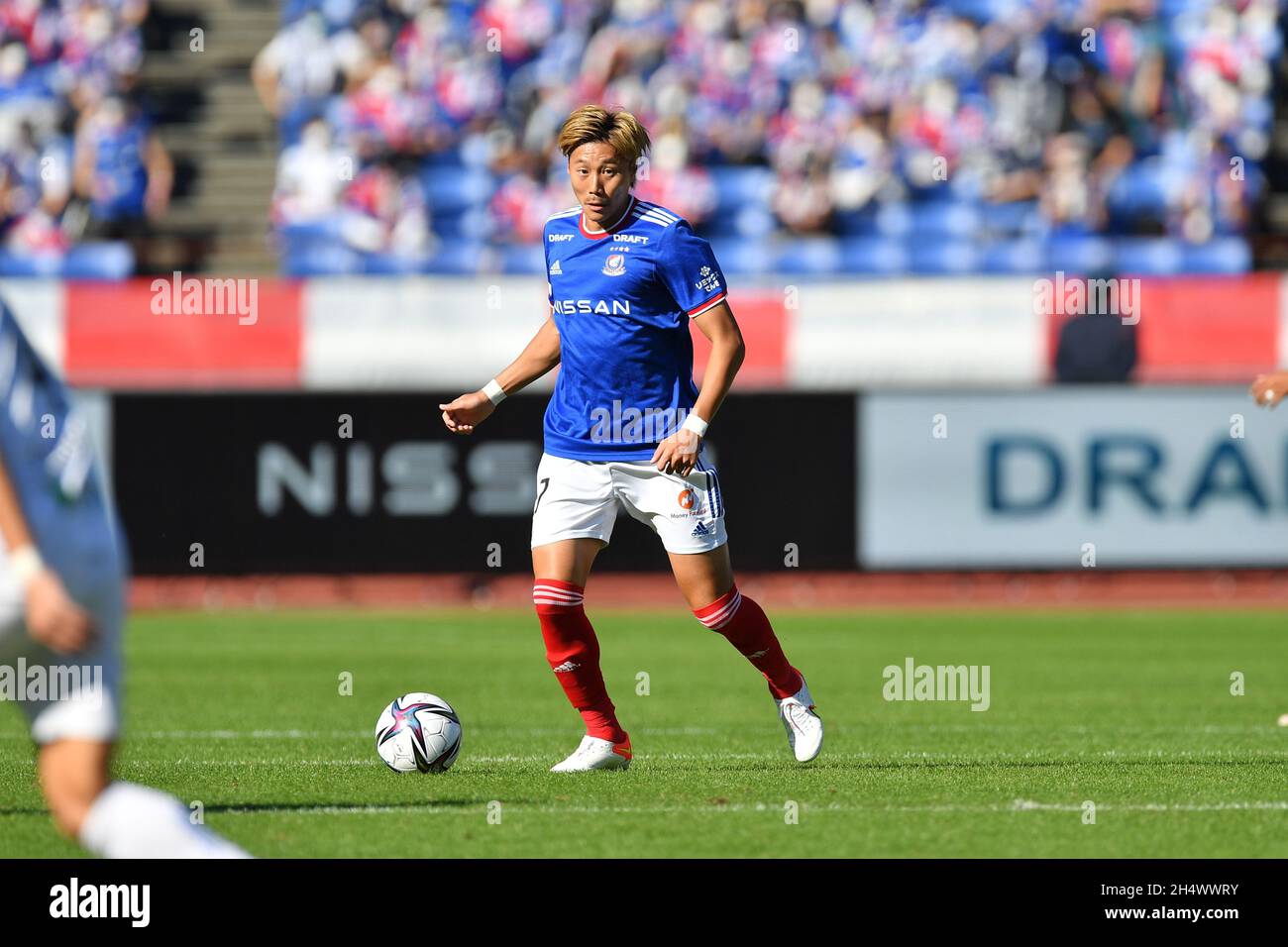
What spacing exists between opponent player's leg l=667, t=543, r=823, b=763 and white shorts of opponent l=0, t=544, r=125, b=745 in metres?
3.50

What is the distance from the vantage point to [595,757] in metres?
7.77

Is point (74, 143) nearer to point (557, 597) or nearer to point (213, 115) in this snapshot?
point (213, 115)

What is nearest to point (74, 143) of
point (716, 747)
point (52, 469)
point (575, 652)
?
point (716, 747)

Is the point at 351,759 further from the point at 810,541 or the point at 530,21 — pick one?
the point at 530,21

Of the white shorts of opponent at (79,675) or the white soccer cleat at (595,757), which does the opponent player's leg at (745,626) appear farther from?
the white shorts of opponent at (79,675)

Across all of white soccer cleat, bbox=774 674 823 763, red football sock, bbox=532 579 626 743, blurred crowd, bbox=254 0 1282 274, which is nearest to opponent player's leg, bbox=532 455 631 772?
red football sock, bbox=532 579 626 743

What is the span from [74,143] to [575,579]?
14.4 metres

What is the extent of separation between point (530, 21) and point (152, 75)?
402 cm

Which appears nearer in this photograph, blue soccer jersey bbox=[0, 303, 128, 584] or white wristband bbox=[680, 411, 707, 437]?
blue soccer jersey bbox=[0, 303, 128, 584]

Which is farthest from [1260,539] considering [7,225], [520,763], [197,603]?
[7,225]

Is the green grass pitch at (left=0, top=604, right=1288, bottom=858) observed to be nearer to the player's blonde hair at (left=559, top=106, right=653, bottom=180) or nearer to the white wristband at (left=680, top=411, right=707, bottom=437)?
the white wristband at (left=680, top=411, right=707, bottom=437)

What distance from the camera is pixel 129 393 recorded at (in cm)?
1677

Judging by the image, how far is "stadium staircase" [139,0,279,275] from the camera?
824 inches

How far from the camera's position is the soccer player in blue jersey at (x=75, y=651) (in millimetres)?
4133
